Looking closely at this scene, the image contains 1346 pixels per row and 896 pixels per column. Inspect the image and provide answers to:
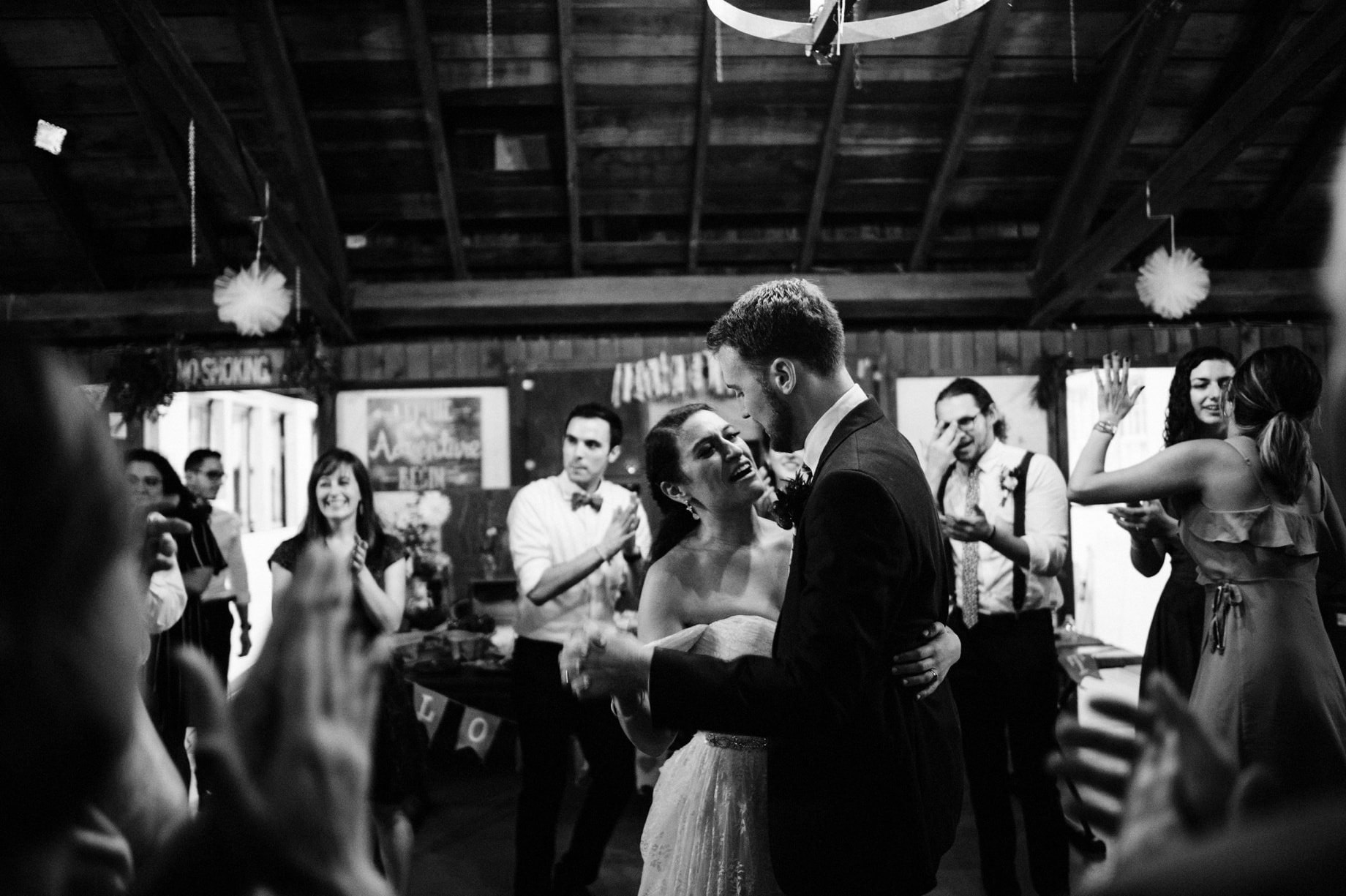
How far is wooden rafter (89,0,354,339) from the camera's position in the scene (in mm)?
3504

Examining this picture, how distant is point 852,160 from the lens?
564 centimetres

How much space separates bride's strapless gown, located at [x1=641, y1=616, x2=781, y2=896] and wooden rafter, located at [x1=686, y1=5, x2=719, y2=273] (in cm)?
330

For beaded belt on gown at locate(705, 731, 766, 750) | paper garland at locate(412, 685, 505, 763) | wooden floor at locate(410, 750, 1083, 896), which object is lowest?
wooden floor at locate(410, 750, 1083, 896)

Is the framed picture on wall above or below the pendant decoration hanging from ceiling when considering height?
below

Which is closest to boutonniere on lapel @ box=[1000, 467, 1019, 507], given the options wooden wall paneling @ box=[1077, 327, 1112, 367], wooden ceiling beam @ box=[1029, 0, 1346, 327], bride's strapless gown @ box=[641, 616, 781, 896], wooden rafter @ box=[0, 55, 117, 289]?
wooden ceiling beam @ box=[1029, 0, 1346, 327]

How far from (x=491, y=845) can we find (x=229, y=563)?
7.02ft

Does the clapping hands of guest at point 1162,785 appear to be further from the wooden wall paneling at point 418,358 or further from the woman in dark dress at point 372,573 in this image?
the wooden wall paneling at point 418,358

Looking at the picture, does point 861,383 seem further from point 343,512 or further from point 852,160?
point 343,512

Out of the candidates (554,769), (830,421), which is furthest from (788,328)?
(554,769)

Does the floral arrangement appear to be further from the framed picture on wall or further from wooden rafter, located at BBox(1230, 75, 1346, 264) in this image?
wooden rafter, located at BBox(1230, 75, 1346, 264)

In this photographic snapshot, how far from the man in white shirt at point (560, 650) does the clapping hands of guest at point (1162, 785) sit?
8.72 feet

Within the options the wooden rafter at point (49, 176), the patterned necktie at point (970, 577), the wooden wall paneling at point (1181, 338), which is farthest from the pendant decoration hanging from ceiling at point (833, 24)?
the wooden wall paneling at point (1181, 338)

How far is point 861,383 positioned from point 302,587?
5.72 m

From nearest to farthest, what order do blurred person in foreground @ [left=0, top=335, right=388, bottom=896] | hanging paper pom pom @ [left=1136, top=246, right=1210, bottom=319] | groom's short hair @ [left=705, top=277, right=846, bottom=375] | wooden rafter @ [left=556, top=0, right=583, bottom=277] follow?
blurred person in foreground @ [left=0, top=335, right=388, bottom=896]
groom's short hair @ [left=705, top=277, right=846, bottom=375]
wooden rafter @ [left=556, top=0, right=583, bottom=277]
hanging paper pom pom @ [left=1136, top=246, right=1210, bottom=319]
